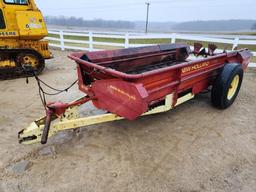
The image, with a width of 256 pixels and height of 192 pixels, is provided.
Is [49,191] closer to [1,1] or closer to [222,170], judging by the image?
[222,170]

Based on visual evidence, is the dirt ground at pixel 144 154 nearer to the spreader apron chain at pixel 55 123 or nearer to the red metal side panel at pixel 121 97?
the spreader apron chain at pixel 55 123

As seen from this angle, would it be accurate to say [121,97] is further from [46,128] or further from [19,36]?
[19,36]

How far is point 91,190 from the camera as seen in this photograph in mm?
2385

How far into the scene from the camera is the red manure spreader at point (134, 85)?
264 cm

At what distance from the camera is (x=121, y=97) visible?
2.73 metres

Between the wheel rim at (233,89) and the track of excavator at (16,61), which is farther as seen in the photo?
the track of excavator at (16,61)

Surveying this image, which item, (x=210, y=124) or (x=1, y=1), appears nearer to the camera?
(x=210, y=124)

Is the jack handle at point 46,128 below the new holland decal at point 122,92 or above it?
below

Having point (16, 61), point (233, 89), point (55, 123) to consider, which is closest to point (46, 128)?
point (55, 123)

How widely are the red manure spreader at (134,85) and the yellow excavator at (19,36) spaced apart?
3276 millimetres

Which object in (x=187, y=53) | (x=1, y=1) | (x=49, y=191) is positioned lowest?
(x=49, y=191)

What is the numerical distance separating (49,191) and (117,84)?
1446mm

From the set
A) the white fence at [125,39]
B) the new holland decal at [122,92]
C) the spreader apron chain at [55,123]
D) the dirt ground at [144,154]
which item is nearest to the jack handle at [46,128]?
the spreader apron chain at [55,123]

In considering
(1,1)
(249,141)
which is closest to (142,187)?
(249,141)
